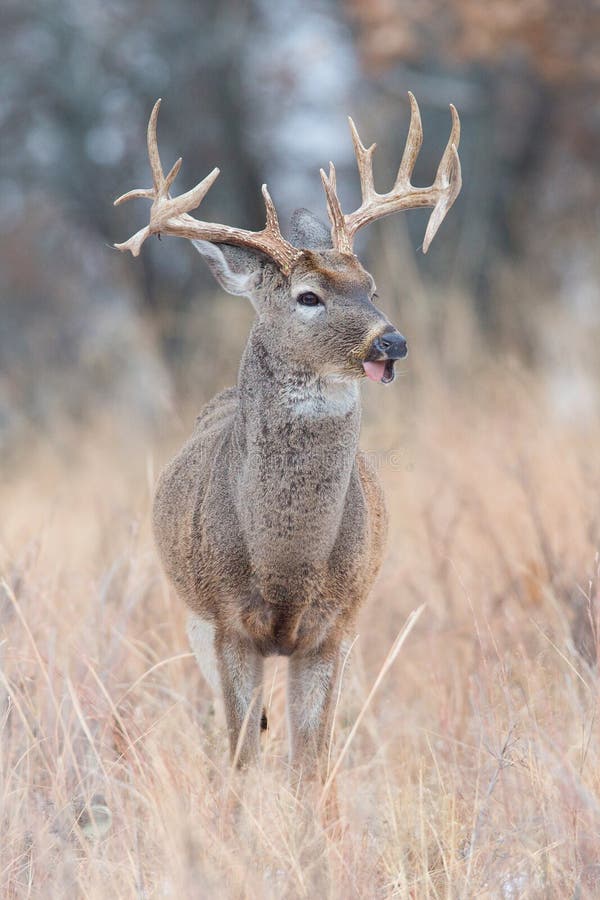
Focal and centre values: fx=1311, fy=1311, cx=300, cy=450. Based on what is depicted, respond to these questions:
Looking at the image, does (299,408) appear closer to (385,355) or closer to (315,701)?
(385,355)

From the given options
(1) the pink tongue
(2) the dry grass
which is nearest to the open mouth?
(1) the pink tongue

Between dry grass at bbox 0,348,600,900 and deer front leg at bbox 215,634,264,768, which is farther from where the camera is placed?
deer front leg at bbox 215,634,264,768

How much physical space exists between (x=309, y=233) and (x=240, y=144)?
9.79 m

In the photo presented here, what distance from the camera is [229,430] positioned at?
166 inches

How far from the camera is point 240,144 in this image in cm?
1370

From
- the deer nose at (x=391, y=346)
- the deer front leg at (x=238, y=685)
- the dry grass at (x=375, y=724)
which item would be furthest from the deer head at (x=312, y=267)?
the deer front leg at (x=238, y=685)

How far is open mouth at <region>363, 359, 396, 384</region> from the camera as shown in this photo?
369 cm

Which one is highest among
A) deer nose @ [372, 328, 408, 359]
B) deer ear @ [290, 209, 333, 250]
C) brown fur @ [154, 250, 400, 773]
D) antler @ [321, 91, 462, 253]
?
antler @ [321, 91, 462, 253]

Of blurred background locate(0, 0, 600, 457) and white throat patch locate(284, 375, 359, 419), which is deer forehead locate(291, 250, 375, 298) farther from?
blurred background locate(0, 0, 600, 457)

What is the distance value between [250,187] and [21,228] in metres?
3.04

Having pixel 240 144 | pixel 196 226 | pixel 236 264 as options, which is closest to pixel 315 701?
pixel 236 264

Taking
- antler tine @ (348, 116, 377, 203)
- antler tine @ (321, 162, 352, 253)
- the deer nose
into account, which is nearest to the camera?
the deer nose

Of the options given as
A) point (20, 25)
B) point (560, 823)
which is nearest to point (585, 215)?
point (20, 25)

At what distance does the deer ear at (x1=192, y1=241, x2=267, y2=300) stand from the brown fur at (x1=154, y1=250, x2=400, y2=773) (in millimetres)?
59
